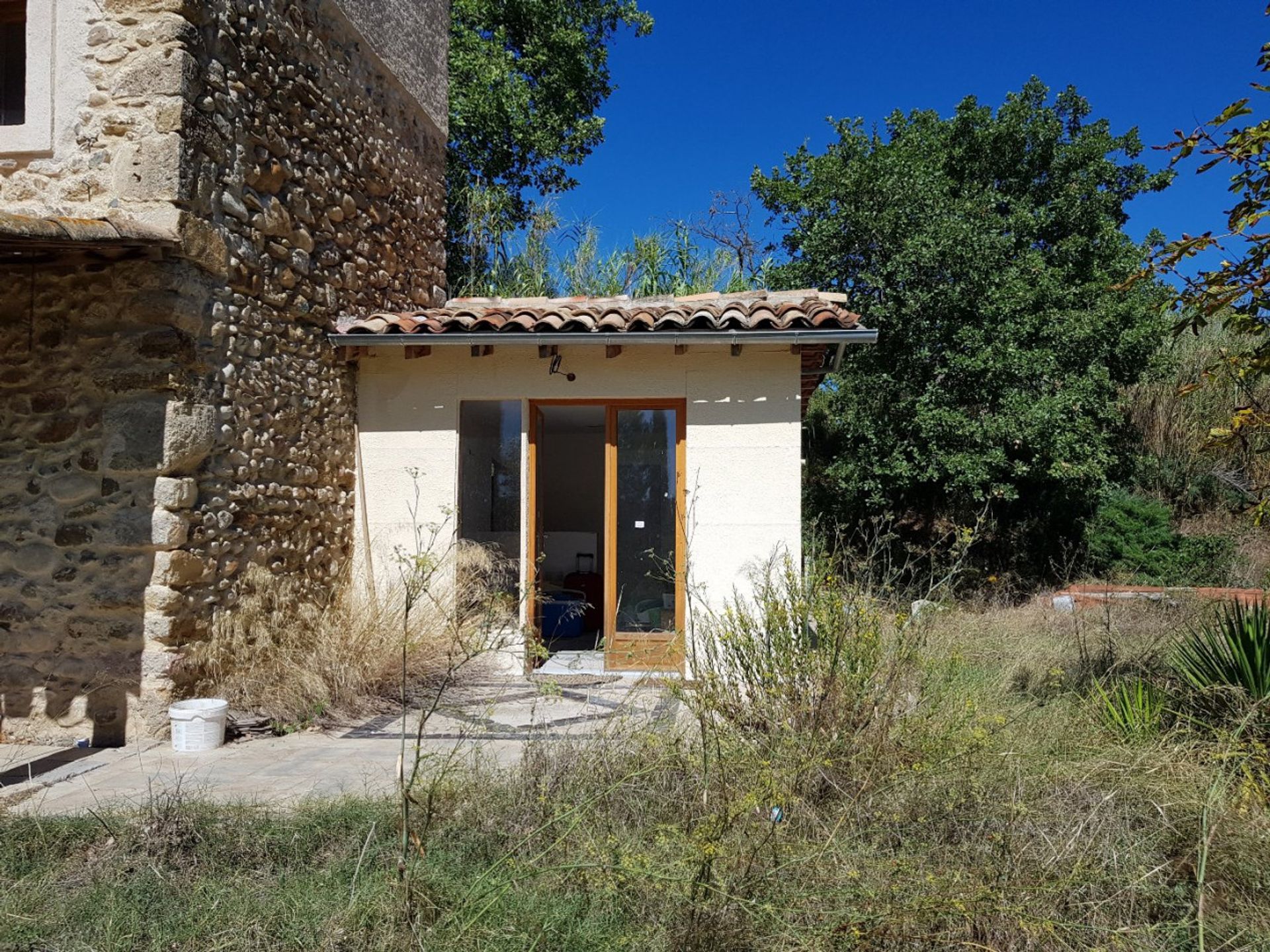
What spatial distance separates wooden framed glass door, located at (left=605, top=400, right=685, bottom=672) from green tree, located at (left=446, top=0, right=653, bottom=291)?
26.6 feet

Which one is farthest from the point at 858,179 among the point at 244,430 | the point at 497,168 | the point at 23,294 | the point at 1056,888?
the point at 1056,888

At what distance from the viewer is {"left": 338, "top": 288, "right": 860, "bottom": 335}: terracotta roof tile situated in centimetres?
706

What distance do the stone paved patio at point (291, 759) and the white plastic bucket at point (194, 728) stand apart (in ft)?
0.23

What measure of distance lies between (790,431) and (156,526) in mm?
4654

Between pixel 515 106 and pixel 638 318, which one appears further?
pixel 515 106

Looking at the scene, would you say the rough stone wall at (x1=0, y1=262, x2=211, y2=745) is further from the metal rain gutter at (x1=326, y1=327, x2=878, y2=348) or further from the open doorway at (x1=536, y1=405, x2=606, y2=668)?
the open doorway at (x1=536, y1=405, x2=606, y2=668)

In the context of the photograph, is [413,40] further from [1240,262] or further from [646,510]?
[1240,262]

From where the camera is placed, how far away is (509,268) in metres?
15.9

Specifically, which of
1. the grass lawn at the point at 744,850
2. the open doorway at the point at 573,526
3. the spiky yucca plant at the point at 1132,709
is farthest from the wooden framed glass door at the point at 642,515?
the spiky yucca plant at the point at 1132,709

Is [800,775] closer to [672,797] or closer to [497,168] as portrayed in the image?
[672,797]

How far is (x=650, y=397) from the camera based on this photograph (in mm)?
7730

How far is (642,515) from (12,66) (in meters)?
5.51

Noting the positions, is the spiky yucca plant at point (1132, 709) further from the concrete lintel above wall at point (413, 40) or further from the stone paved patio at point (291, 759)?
the concrete lintel above wall at point (413, 40)

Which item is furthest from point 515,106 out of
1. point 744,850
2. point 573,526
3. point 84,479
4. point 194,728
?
point 744,850
